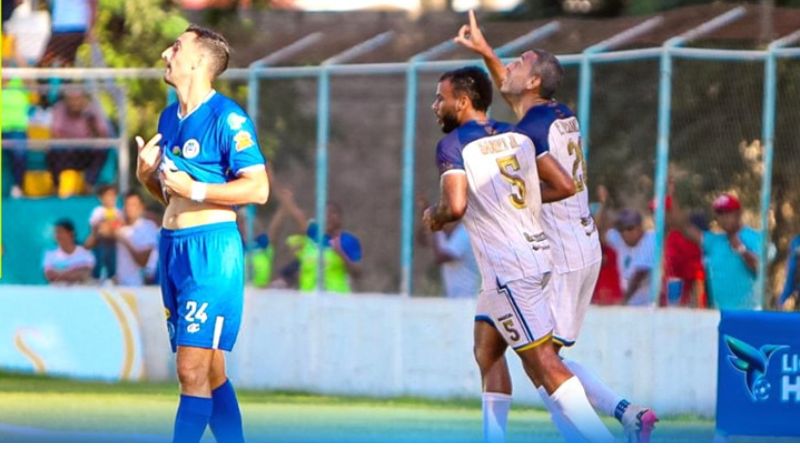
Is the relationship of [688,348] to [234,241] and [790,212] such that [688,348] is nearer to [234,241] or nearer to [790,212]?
[790,212]

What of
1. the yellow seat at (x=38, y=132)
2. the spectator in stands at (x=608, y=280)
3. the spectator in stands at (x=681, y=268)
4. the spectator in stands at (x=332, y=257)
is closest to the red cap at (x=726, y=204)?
the spectator in stands at (x=681, y=268)

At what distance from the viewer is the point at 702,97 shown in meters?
15.6

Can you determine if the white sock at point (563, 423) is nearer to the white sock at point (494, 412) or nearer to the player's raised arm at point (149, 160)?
the white sock at point (494, 412)

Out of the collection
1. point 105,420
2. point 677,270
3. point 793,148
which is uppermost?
point 793,148

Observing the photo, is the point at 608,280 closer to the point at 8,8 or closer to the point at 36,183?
the point at 36,183

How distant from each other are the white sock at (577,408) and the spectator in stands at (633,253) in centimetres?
549

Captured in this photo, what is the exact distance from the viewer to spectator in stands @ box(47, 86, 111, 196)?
61.0 feet

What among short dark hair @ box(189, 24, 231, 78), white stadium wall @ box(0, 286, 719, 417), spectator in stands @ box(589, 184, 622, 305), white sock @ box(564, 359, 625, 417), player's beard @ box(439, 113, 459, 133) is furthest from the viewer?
spectator in stands @ box(589, 184, 622, 305)

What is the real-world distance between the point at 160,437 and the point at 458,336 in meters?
4.49

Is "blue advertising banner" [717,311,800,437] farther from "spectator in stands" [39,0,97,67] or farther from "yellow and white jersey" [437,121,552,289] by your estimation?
"spectator in stands" [39,0,97,67]

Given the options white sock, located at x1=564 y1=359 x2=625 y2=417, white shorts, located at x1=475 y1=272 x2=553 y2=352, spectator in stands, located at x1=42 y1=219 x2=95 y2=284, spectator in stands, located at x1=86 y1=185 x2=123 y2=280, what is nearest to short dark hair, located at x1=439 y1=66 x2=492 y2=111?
white shorts, located at x1=475 y1=272 x2=553 y2=352

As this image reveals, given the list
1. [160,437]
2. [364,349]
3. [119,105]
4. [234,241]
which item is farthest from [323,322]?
[234,241]

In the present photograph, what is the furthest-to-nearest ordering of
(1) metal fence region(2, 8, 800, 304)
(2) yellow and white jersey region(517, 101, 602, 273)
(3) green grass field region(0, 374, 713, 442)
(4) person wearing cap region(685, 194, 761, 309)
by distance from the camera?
1. (1) metal fence region(2, 8, 800, 304)
2. (4) person wearing cap region(685, 194, 761, 309)
3. (3) green grass field region(0, 374, 713, 442)
4. (2) yellow and white jersey region(517, 101, 602, 273)

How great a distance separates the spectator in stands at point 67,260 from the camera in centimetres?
1819
